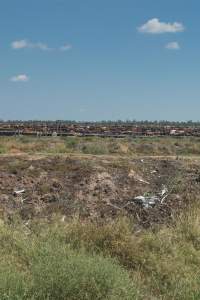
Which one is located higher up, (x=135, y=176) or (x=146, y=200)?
(x=135, y=176)

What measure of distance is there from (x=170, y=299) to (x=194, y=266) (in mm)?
1852

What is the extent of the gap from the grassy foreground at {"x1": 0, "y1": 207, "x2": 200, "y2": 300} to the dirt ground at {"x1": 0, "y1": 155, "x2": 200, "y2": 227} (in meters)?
1.21

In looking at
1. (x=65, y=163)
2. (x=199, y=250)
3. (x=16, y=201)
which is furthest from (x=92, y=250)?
(x=65, y=163)

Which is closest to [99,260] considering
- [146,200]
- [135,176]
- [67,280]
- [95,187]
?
[67,280]

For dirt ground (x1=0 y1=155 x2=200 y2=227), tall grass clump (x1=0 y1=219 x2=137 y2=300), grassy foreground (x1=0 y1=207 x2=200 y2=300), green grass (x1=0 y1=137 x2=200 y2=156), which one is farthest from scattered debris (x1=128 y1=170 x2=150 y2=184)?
green grass (x1=0 y1=137 x2=200 y2=156)

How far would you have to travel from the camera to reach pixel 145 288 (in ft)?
35.8

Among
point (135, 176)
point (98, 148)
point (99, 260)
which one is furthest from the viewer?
point (98, 148)

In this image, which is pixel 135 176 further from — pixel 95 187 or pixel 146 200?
pixel 146 200

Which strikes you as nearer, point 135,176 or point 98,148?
point 135,176

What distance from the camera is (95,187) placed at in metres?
16.9

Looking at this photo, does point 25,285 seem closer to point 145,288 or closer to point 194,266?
point 145,288

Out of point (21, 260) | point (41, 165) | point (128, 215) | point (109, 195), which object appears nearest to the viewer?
point (21, 260)

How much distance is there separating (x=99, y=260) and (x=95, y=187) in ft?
23.3

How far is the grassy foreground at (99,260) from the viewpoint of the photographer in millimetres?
9352
